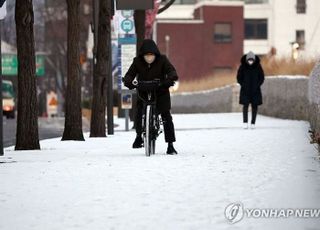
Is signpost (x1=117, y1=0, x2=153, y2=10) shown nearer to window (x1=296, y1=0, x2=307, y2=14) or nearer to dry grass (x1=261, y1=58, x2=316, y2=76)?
dry grass (x1=261, y1=58, x2=316, y2=76)

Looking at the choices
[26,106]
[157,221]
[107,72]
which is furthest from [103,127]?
[157,221]

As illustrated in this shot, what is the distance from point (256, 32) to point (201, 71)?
951 centimetres

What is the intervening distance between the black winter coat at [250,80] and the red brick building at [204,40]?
2216 inches

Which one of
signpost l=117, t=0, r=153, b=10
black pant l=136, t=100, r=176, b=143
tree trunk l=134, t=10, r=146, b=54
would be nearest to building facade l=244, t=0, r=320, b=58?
tree trunk l=134, t=10, r=146, b=54

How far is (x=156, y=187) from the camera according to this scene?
31.1 ft

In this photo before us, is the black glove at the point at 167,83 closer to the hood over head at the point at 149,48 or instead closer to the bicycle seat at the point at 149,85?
the bicycle seat at the point at 149,85

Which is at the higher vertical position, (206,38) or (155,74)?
(155,74)

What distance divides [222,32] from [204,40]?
1617mm

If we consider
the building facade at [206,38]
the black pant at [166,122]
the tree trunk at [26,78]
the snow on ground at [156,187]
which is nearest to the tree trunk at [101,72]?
the tree trunk at [26,78]

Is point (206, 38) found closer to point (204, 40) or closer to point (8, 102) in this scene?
point (204, 40)

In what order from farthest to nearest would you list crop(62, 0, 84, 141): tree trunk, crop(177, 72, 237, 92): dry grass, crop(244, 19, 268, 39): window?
crop(244, 19, 268, 39): window
crop(177, 72, 237, 92): dry grass
crop(62, 0, 84, 141): tree trunk

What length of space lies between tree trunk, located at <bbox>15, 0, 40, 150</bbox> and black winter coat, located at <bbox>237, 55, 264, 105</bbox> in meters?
7.82

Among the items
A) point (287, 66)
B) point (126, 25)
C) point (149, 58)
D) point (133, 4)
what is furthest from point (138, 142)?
point (287, 66)

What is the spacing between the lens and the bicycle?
44.9ft
